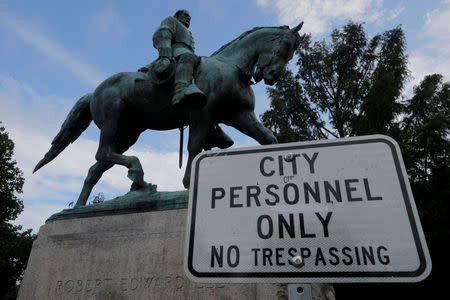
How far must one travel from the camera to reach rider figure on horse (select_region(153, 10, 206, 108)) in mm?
3885

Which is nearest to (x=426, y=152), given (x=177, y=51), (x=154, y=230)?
(x=177, y=51)

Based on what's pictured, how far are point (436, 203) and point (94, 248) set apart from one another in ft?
37.8

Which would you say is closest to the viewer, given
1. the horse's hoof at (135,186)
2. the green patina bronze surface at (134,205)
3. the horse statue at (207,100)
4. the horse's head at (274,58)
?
the green patina bronze surface at (134,205)

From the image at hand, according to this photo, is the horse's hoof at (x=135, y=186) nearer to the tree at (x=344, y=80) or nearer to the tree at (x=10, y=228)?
the tree at (x=344, y=80)

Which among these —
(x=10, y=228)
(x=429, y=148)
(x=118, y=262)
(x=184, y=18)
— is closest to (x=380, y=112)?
(x=429, y=148)

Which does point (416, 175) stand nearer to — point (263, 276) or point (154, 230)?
point (154, 230)

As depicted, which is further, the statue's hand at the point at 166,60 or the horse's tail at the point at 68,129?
the horse's tail at the point at 68,129

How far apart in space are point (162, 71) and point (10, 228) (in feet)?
60.6

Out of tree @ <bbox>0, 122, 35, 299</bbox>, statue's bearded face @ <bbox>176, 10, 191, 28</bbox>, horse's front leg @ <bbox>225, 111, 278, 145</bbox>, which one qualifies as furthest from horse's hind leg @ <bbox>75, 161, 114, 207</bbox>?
tree @ <bbox>0, 122, 35, 299</bbox>

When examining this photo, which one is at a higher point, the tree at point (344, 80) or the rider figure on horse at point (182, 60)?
the tree at point (344, 80)

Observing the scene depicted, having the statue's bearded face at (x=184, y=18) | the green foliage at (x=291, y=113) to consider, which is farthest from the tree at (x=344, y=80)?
the statue's bearded face at (x=184, y=18)

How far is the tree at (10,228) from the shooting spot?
17.6 m

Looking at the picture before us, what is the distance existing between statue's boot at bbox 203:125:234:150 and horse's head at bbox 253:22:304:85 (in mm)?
859

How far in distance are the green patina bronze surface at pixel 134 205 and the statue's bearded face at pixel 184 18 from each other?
278 cm
